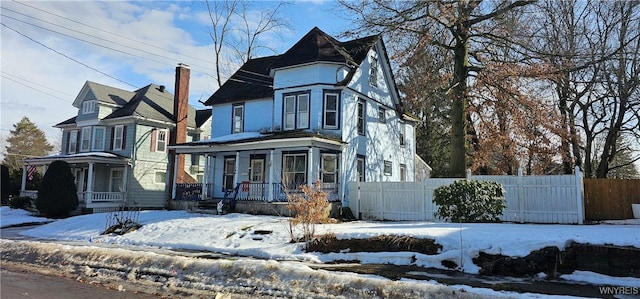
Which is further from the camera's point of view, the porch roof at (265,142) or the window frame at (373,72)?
the window frame at (373,72)

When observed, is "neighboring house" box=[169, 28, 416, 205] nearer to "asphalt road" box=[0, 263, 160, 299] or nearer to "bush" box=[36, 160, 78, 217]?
"bush" box=[36, 160, 78, 217]

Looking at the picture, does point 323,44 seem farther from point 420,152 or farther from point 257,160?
point 420,152

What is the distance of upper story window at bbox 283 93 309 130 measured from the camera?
71.2 feet

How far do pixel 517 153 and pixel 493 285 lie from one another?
21.0m

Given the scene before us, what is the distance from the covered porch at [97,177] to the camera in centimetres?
2706

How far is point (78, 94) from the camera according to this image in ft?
108

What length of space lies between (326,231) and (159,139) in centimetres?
2239

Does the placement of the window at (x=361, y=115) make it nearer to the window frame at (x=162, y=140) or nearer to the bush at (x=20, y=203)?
the window frame at (x=162, y=140)

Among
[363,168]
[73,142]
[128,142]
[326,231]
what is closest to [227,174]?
[363,168]

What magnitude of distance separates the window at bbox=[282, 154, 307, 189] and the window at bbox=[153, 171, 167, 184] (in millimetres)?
13939

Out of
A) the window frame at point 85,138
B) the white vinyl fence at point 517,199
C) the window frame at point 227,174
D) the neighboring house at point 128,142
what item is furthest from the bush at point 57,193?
the white vinyl fence at point 517,199

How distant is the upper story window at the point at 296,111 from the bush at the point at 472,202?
9.32 meters

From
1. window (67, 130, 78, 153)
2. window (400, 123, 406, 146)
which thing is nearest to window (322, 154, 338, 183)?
window (400, 123, 406, 146)

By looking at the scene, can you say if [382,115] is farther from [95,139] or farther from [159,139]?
[95,139]
